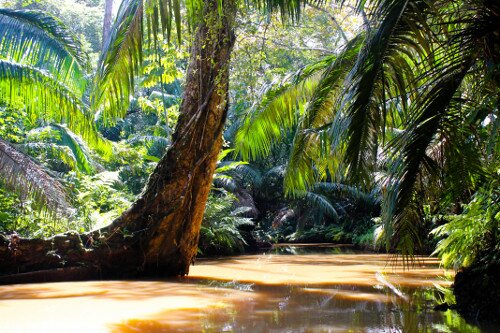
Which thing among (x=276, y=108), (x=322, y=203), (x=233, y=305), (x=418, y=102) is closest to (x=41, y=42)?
(x=276, y=108)

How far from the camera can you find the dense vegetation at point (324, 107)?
3.93 m

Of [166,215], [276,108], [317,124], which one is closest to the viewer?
[317,124]

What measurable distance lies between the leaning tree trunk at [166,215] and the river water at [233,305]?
57 centimetres

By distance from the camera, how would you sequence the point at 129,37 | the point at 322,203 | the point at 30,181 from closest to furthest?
the point at 129,37
the point at 30,181
the point at 322,203

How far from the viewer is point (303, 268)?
10047 mm

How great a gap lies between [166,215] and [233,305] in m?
2.70

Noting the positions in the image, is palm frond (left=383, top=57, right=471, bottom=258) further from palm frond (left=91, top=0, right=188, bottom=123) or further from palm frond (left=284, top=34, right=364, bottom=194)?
palm frond (left=91, top=0, right=188, bottom=123)

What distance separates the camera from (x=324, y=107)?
6.76m

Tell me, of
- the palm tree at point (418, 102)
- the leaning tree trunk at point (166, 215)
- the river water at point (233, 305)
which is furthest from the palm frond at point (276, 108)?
the palm tree at point (418, 102)

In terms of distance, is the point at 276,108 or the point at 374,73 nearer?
the point at 374,73

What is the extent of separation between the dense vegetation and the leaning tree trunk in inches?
13.3

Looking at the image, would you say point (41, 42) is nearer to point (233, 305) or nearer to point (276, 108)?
point (276, 108)

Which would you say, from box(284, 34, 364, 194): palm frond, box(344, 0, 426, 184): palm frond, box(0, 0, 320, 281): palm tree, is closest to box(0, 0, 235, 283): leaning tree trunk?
box(0, 0, 320, 281): palm tree

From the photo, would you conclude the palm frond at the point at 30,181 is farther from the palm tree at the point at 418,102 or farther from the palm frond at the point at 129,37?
the palm tree at the point at 418,102
